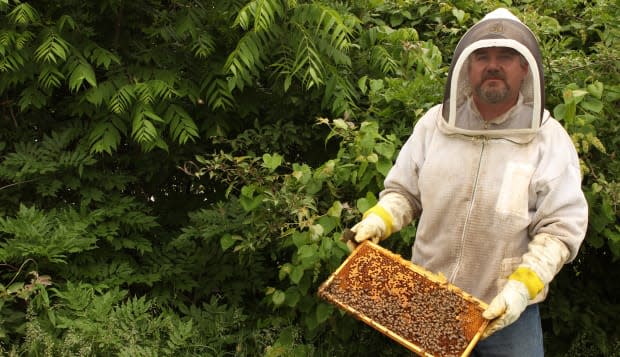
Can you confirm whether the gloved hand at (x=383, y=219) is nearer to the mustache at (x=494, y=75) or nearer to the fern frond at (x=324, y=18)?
the mustache at (x=494, y=75)

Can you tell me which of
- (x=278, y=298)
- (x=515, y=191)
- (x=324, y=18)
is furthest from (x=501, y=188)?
(x=324, y=18)

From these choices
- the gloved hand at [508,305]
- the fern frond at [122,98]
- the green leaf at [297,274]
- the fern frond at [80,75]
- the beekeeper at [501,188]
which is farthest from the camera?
the fern frond at [122,98]

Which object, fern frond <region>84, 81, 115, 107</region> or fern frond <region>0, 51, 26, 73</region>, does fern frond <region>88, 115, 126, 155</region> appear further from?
fern frond <region>0, 51, 26, 73</region>

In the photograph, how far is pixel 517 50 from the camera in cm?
310

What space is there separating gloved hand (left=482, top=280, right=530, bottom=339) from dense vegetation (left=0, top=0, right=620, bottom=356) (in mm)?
1443

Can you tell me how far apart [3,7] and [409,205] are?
307 cm

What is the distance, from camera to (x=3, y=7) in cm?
477

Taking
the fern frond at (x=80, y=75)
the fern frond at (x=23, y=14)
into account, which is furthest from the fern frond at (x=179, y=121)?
the fern frond at (x=23, y=14)

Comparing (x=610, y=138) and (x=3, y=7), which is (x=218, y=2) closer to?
(x=3, y=7)

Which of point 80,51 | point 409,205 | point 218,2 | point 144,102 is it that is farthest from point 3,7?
point 409,205

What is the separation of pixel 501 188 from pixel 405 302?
0.74m

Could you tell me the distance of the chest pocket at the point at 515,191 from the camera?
3.10 m

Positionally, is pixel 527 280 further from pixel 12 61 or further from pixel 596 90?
pixel 12 61

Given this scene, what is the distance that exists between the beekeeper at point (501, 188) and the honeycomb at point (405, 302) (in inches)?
4.3
